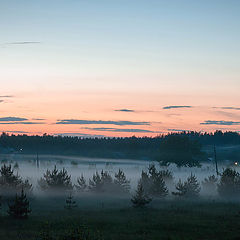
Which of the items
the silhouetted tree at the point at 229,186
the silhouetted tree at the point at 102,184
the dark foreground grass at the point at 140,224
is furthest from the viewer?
the silhouetted tree at the point at 102,184

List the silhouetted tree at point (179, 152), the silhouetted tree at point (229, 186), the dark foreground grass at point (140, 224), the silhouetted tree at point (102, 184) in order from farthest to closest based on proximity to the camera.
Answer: the silhouetted tree at point (179, 152) < the silhouetted tree at point (102, 184) < the silhouetted tree at point (229, 186) < the dark foreground grass at point (140, 224)

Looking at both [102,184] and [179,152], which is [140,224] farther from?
[179,152]

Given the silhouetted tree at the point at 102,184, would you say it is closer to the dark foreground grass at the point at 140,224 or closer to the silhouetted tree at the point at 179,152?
the dark foreground grass at the point at 140,224

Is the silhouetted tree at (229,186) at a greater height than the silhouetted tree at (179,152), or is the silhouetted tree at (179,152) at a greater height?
the silhouetted tree at (179,152)

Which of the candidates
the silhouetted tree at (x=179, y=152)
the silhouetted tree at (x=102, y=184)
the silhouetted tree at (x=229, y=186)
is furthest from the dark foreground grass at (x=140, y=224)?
the silhouetted tree at (x=179, y=152)

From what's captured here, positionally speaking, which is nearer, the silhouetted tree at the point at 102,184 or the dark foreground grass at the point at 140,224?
the dark foreground grass at the point at 140,224

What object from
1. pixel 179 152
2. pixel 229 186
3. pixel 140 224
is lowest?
pixel 229 186

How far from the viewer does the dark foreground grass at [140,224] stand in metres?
33.1

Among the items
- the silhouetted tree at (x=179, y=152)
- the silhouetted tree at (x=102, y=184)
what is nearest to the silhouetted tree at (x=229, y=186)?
the silhouetted tree at (x=102, y=184)

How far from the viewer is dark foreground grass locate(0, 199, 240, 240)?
33.1m

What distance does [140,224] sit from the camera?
39094 mm

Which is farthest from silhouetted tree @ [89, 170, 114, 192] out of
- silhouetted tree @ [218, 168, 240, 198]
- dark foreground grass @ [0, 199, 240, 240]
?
dark foreground grass @ [0, 199, 240, 240]

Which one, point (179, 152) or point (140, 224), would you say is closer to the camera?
point (140, 224)

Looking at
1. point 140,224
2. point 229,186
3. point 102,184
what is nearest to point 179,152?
point 102,184
